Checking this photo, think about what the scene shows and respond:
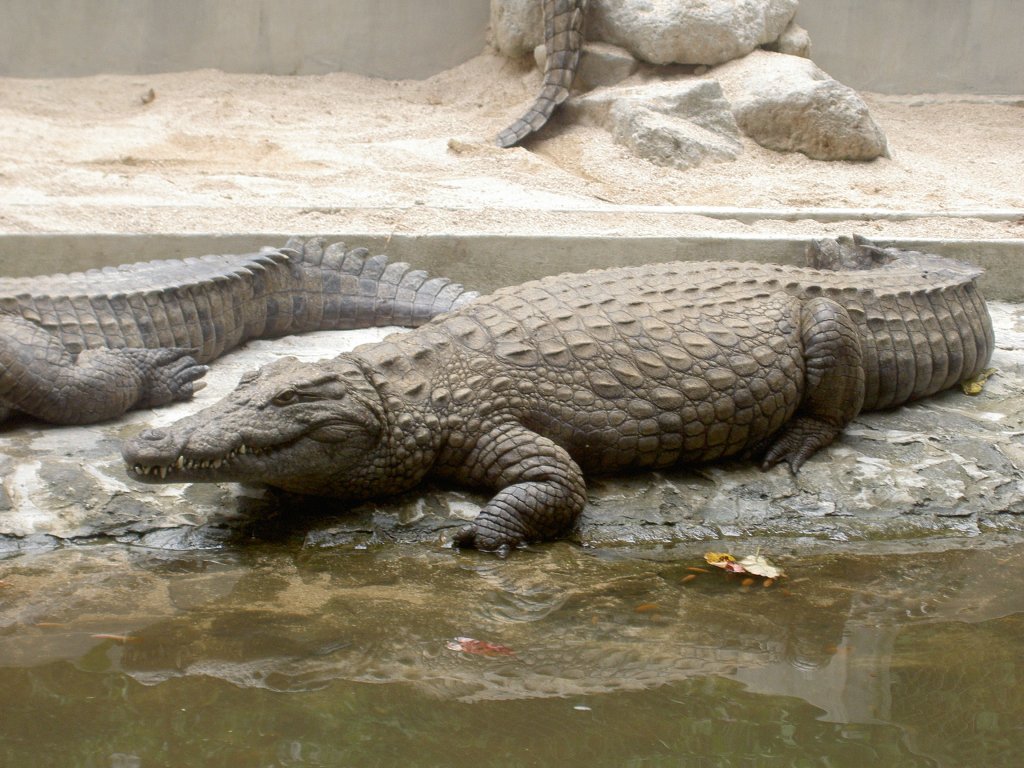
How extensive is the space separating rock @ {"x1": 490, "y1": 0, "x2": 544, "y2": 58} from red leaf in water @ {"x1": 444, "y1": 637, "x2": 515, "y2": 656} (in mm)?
8144

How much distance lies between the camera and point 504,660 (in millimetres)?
2863

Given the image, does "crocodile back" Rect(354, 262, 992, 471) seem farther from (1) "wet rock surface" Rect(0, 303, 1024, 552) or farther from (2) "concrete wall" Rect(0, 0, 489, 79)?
(2) "concrete wall" Rect(0, 0, 489, 79)

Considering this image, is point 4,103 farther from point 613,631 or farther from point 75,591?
point 613,631

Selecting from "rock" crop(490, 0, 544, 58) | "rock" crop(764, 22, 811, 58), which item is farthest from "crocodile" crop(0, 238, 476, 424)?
"rock" crop(764, 22, 811, 58)

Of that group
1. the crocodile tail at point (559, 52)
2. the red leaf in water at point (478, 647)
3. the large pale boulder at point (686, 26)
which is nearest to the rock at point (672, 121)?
the crocodile tail at point (559, 52)

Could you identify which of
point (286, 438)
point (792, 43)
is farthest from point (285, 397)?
point (792, 43)

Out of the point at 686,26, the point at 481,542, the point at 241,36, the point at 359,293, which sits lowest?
the point at 481,542

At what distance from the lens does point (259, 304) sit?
18.0ft

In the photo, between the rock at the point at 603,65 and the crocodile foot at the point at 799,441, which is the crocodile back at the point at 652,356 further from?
the rock at the point at 603,65

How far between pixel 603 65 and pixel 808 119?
1914 millimetres

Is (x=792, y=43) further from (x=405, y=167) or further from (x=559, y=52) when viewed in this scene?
(x=405, y=167)

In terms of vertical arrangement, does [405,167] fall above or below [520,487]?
above

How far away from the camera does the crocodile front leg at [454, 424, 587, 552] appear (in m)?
3.75

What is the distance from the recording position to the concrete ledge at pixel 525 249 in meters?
5.88
